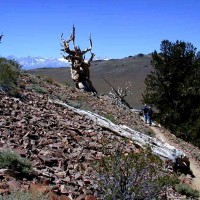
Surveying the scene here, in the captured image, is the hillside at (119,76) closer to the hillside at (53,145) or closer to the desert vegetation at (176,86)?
the desert vegetation at (176,86)

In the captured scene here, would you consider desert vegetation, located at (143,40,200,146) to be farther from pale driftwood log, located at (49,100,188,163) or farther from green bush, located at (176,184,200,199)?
green bush, located at (176,184,200,199)

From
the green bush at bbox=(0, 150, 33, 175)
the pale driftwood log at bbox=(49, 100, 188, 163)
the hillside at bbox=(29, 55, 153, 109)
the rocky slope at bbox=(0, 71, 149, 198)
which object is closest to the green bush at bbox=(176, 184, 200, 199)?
the rocky slope at bbox=(0, 71, 149, 198)

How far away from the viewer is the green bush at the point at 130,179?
6.88m

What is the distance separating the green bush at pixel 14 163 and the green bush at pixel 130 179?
1.25 metres

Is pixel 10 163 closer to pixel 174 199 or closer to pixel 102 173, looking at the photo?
pixel 102 173

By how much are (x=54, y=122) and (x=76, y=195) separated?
533cm

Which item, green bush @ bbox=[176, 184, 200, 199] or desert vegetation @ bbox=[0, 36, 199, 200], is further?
green bush @ bbox=[176, 184, 200, 199]

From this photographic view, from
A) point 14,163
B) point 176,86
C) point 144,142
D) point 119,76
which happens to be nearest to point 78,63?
point 176,86

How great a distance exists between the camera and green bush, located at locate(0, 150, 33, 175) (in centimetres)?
723

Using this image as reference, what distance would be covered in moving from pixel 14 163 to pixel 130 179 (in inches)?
80.8

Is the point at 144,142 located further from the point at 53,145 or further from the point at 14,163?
the point at 14,163

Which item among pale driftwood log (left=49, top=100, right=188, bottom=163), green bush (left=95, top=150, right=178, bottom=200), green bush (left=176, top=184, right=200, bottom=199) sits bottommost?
green bush (left=176, top=184, right=200, bottom=199)

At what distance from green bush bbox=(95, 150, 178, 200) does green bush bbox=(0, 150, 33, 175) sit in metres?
1.25

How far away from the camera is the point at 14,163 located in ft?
24.1
